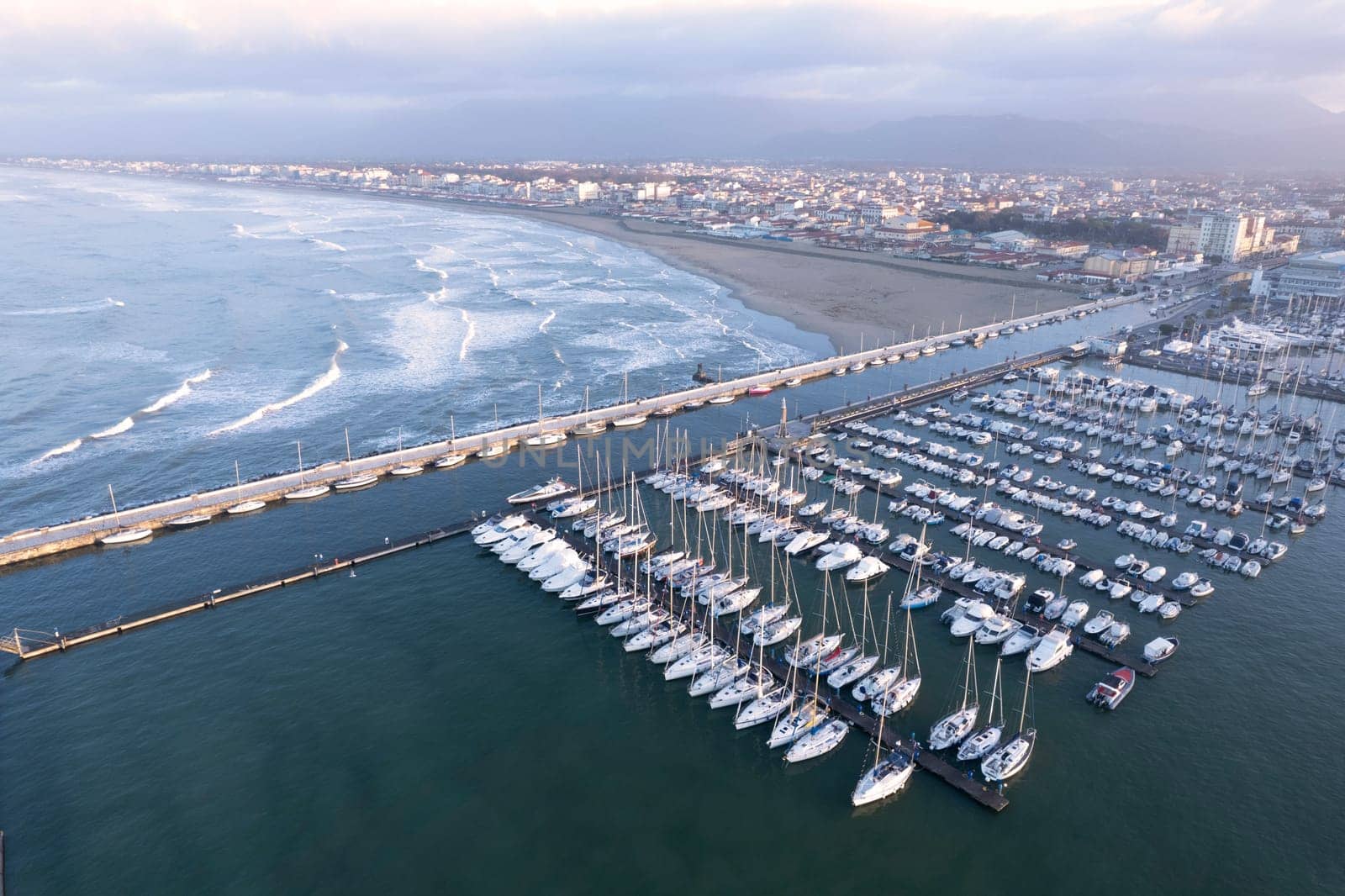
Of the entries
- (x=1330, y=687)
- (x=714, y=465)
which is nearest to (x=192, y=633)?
(x=714, y=465)

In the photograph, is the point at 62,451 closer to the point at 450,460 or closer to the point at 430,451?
the point at 430,451

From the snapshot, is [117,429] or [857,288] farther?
[857,288]

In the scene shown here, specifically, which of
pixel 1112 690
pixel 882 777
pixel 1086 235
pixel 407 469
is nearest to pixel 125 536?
pixel 407 469

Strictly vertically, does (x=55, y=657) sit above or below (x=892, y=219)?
below

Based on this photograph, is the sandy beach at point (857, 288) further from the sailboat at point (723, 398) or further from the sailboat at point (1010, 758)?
the sailboat at point (1010, 758)

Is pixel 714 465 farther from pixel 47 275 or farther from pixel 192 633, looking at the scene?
pixel 47 275

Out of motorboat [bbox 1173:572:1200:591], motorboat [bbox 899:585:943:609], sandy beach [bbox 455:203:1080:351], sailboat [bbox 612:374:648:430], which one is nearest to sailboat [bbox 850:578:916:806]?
motorboat [bbox 899:585:943:609]
